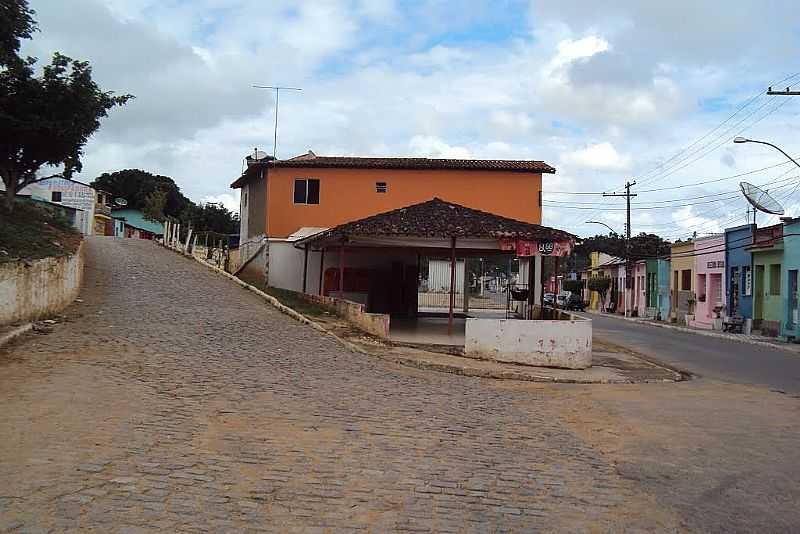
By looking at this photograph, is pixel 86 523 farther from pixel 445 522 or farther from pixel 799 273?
pixel 799 273

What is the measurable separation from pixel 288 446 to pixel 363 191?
23.8 metres

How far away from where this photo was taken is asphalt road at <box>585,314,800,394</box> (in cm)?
1702

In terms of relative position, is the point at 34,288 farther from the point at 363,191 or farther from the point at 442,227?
the point at 363,191

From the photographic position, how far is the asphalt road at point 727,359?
1702 cm

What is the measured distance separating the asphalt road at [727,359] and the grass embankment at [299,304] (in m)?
9.35

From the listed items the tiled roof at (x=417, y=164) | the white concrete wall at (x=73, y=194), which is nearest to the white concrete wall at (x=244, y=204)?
the tiled roof at (x=417, y=164)

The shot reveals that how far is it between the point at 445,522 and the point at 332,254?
23.8 metres

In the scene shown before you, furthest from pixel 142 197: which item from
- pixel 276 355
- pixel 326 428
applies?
pixel 326 428

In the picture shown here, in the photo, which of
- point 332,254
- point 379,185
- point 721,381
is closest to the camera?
point 721,381

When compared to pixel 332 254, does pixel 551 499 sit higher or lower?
lower

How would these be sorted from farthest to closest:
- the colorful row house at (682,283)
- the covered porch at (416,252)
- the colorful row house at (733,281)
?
the colorful row house at (682,283) < the colorful row house at (733,281) < the covered porch at (416,252)

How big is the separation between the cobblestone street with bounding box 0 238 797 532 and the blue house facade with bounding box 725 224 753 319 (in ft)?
83.9

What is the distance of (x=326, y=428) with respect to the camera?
27.6 feet

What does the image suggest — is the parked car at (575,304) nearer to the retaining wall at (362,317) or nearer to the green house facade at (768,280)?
the green house facade at (768,280)
